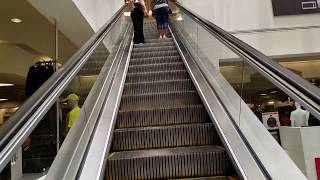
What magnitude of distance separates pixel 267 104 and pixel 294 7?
26.0ft

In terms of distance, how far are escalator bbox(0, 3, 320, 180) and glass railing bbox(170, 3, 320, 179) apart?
10mm

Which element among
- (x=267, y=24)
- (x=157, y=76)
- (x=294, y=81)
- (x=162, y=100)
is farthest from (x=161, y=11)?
(x=294, y=81)

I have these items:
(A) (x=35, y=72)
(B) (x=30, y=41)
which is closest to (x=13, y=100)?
(B) (x=30, y=41)

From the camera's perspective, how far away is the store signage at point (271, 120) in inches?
112

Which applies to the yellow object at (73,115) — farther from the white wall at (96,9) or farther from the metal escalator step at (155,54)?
the metal escalator step at (155,54)

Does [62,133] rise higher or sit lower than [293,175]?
higher

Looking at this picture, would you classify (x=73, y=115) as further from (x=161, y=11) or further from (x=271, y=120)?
(x=161, y=11)

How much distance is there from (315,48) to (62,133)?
8890 mm

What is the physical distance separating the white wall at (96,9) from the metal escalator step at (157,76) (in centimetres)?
195

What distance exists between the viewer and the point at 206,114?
414cm

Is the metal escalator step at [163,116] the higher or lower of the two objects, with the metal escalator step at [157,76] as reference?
lower

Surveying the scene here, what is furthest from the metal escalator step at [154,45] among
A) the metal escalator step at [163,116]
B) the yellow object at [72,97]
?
the yellow object at [72,97]

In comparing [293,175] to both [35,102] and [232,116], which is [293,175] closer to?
[232,116]

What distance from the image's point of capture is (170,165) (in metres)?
3.21
